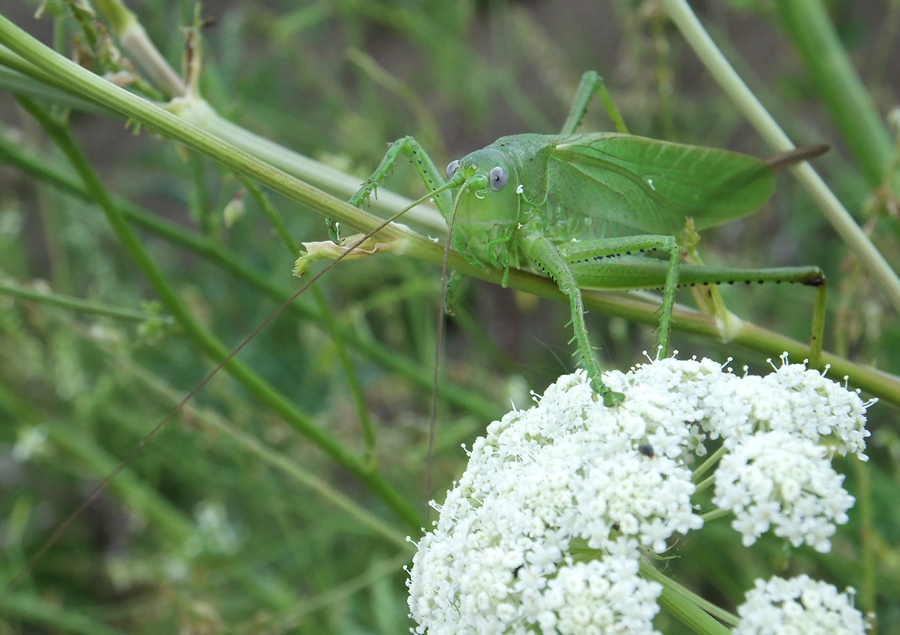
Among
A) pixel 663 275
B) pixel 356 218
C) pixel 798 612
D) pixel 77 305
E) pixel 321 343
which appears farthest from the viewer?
pixel 321 343

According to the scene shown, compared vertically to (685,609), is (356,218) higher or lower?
higher

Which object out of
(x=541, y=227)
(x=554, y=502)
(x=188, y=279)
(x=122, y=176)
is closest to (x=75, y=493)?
(x=188, y=279)

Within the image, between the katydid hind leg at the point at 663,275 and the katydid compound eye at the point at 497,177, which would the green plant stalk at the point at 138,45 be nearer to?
the katydid compound eye at the point at 497,177

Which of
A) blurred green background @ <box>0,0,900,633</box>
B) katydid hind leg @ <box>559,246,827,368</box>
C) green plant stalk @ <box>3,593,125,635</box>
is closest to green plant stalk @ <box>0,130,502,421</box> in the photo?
blurred green background @ <box>0,0,900,633</box>

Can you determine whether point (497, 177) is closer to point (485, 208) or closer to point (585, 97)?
point (485, 208)

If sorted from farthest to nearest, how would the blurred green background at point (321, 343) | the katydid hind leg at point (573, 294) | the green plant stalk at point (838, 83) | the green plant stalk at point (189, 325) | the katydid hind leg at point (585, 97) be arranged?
the green plant stalk at point (838, 83) < the blurred green background at point (321, 343) < the katydid hind leg at point (585, 97) < the green plant stalk at point (189, 325) < the katydid hind leg at point (573, 294)

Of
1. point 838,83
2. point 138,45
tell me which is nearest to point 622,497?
point 138,45

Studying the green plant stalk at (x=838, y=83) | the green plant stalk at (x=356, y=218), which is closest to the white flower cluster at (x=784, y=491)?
the green plant stalk at (x=356, y=218)
